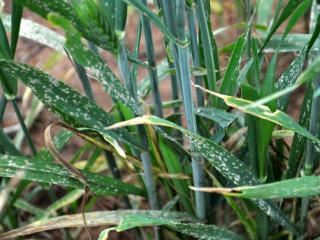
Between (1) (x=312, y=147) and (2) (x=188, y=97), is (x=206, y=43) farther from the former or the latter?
(1) (x=312, y=147)

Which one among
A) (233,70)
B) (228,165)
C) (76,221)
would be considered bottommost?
(76,221)

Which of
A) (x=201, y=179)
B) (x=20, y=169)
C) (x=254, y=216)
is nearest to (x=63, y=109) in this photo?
(x=20, y=169)

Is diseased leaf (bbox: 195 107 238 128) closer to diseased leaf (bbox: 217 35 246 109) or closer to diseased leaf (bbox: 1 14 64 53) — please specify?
diseased leaf (bbox: 217 35 246 109)

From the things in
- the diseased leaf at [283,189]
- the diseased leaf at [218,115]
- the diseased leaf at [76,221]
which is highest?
the diseased leaf at [218,115]

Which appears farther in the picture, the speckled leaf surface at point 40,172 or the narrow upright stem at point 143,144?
the speckled leaf surface at point 40,172

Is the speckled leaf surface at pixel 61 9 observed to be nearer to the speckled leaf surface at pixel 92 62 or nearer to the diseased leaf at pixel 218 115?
the speckled leaf surface at pixel 92 62

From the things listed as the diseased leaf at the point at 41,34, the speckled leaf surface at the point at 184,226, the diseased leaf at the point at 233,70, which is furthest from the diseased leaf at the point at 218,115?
the diseased leaf at the point at 41,34

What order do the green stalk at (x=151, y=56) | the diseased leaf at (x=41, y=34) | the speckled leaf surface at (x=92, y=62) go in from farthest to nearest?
the diseased leaf at (x=41, y=34), the green stalk at (x=151, y=56), the speckled leaf surface at (x=92, y=62)

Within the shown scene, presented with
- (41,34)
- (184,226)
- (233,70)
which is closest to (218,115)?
(233,70)

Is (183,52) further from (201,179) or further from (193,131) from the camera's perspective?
(201,179)
